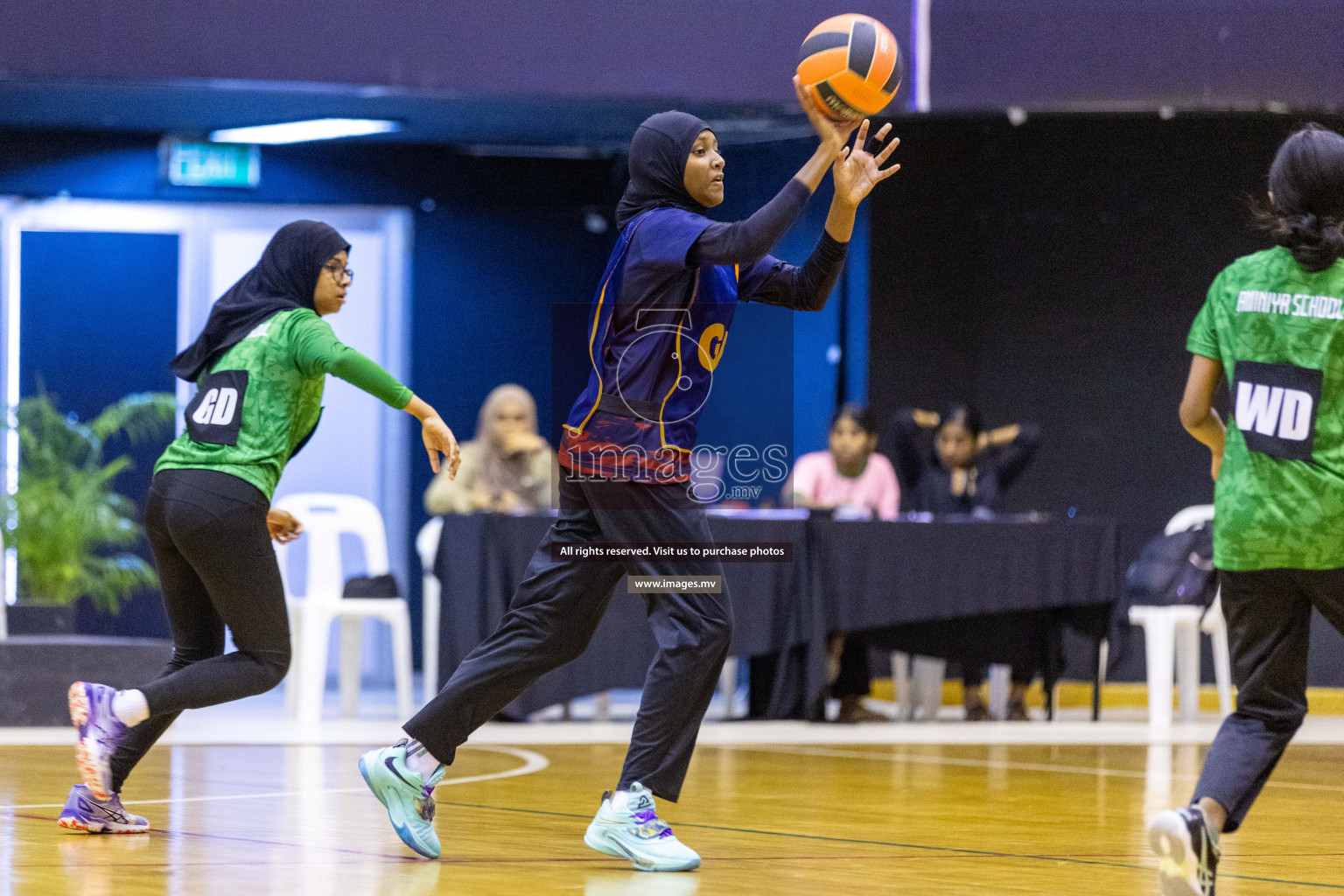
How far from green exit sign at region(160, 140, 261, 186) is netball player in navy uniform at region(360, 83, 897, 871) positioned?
8207 millimetres

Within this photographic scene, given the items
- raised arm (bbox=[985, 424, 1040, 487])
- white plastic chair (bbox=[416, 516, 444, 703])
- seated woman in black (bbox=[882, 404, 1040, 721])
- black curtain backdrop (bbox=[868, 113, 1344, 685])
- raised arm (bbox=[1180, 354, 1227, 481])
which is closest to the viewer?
raised arm (bbox=[1180, 354, 1227, 481])

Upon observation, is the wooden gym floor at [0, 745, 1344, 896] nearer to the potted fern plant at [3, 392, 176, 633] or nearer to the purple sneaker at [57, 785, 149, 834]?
the purple sneaker at [57, 785, 149, 834]

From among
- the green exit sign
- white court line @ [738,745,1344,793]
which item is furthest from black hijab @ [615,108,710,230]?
the green exit sign

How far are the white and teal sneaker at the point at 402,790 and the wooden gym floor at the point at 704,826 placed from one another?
63mm

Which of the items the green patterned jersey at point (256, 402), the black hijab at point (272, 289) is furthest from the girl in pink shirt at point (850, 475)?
the green patterned jersey at point (256, 402)

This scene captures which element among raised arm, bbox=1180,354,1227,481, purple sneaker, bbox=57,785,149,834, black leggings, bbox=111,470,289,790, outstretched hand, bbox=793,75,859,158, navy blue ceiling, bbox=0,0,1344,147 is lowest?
purple sneaker, bbox=57,785,149,834

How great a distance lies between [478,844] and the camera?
13.8ft

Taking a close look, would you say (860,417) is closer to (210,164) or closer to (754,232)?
(210,164)

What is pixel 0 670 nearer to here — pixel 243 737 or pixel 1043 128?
pixel 243 737

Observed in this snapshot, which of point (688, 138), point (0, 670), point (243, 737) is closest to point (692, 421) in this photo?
point (688, 138)

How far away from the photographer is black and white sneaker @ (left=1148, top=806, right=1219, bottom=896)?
10.2 feet

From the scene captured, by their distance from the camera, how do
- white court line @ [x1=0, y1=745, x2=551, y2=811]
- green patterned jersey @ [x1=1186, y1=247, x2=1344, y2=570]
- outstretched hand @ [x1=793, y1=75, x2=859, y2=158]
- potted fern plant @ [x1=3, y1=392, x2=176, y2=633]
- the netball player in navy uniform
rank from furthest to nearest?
potted fern plant @ [x1=3, y1=392, x2=176, y2=633], white court line @ [x1=0, y1=745, x2=551, y2=811], the netball player in navy uniform, outstretched hand @ [x1=793, y1=75, x2=859, y2=158], green patterned jersey @ [x1=1186, y1=247, x2=1344, y2=570]

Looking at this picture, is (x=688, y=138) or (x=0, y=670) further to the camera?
(x=0, y=670)

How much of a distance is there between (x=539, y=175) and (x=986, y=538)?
499 centimetres
